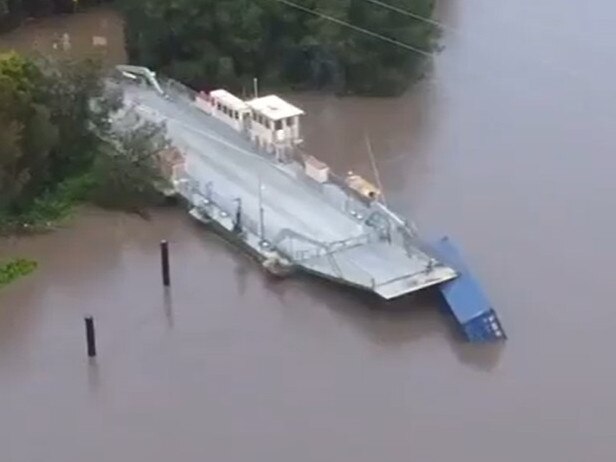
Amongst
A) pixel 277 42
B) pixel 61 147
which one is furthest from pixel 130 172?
pixel 277 42

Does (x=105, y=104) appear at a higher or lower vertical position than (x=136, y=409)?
higher

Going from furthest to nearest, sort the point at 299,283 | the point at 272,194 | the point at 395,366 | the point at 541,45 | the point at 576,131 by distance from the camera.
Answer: the point at 541,45
the point at 576,131
the point at 272,194
the point at 299,283
the point at 395,366

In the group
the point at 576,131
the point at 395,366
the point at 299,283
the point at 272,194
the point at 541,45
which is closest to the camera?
the point at 395,366

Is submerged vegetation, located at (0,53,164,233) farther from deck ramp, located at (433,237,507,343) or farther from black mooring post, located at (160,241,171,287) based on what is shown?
deck ramp, located at (433,237,507,343)

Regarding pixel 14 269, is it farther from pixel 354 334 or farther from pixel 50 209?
pixel 354 334

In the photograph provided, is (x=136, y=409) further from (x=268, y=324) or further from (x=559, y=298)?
(x=559, y=298)

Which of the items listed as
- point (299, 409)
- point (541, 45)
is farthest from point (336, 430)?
point (541, 45)

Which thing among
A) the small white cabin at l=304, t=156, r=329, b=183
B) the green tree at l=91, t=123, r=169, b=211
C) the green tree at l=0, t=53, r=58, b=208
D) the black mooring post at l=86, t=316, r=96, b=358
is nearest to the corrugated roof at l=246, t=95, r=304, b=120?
the small white cabin at l=304, t=156, r=329, b=183
